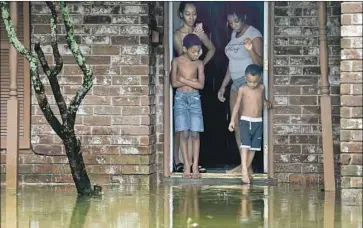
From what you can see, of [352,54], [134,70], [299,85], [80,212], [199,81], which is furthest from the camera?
[199,81]

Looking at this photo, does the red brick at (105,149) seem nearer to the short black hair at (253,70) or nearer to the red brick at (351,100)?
the short black hair at (253,70)

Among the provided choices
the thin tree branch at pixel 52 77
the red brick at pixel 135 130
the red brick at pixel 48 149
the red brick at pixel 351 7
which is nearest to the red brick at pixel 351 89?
the red brick at pixel 351 7

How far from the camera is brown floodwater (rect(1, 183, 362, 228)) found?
903cm

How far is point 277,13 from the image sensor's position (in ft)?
39.4

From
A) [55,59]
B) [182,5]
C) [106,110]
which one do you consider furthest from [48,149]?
[182,5]

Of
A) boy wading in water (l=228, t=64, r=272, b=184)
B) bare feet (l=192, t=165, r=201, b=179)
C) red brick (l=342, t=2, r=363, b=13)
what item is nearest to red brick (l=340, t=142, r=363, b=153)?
red brick (l=342, t=2, r=363, b=13)

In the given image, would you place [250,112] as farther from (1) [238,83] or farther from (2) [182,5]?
(2) [182,5]

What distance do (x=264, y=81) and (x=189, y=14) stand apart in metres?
1.35

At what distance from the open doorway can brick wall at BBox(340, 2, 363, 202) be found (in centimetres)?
207

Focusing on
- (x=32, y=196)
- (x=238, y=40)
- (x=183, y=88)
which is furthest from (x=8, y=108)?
(x=238, y=40)

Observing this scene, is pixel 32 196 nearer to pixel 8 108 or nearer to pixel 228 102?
pixel 8 108

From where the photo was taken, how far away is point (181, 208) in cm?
1004

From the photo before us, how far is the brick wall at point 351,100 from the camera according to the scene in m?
10.3

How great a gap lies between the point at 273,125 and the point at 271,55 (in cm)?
92
